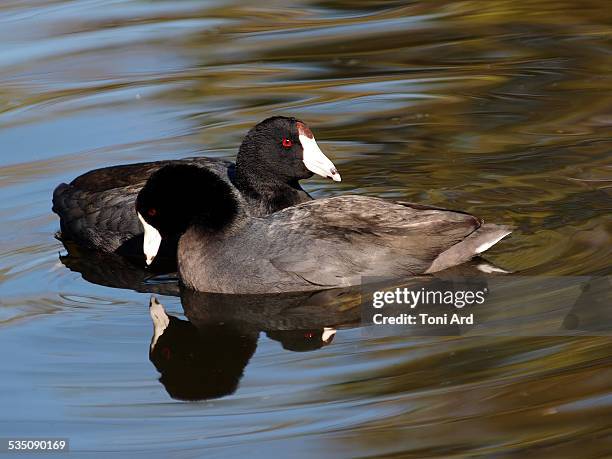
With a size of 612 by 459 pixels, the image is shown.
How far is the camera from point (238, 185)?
809 cm

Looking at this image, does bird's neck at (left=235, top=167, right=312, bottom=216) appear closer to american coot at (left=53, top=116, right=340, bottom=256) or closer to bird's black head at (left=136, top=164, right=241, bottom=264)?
american coot at (left=53, top=116, right=340, bottom=256)

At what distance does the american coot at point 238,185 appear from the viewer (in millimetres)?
7895

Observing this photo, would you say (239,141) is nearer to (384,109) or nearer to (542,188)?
(384,109)

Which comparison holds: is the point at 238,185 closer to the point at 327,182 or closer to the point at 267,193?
the point at 267,193

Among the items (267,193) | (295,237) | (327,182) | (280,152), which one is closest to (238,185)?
(267,193)

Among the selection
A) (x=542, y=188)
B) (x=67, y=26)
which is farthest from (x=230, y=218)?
(x=67, y=26)

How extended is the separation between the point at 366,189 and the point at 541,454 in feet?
12.1

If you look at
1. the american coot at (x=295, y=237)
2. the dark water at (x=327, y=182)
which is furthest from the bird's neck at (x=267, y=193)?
the american coot at (x=295, y=237)

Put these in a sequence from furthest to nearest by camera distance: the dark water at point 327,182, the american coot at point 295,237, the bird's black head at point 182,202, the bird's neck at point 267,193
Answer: the bird's neck at point 267,193 → the bird's black head at point 182,202 → the american coot at point 295,237 → the dark water at point 327,182

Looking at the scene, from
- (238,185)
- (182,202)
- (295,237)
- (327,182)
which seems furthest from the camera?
(327,182)

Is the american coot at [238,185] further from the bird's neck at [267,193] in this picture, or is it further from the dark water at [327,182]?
the dark water at [327,182]

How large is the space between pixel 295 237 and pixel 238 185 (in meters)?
1.28

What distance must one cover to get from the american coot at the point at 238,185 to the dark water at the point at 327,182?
0.21 m

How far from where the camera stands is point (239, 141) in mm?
9375
